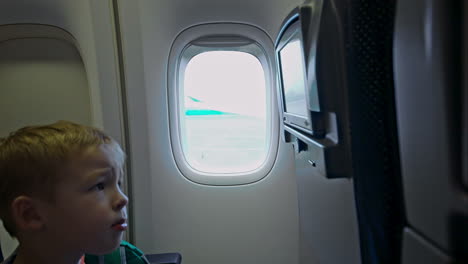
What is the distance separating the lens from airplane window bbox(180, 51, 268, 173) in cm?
212

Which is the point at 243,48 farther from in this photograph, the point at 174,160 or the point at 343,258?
the point at 343,258

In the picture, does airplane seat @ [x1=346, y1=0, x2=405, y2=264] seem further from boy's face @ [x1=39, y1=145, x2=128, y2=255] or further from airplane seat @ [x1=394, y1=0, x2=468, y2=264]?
boy's face @ [x1=39, y1=145, x2=128, y2=255]

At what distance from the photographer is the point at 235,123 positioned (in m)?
2.24

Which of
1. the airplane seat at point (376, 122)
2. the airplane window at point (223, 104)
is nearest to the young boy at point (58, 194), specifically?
the airplane seat at point (376, 122)

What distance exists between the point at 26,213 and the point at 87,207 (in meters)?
0.18

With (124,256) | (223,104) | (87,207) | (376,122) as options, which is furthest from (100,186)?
(223,104)

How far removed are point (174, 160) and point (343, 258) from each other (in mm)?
1450

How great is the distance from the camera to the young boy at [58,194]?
0.94m

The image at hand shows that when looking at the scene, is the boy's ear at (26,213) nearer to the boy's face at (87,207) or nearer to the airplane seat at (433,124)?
the boy's face at (87,207)

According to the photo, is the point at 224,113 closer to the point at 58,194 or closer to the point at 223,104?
the point at 223,104

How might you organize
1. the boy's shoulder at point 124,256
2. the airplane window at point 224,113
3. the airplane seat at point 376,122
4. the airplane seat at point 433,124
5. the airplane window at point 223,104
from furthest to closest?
the airplane window at point 224,113 → the airplane window at point 223,104 → the boy's shoulder at point 124,256 → the airplane seat at point 376,122 → the airplane seat at point 433,124

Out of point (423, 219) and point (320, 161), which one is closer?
point (423, 219)

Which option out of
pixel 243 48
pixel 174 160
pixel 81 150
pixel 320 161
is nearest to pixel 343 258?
pixel 320 161

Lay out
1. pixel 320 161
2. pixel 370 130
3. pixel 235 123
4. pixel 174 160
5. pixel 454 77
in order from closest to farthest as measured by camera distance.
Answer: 1. pixel 454 77
2. pixel 370 130
3. pixel 320 161
4. pixel 174 160
5. pixel 235 123
